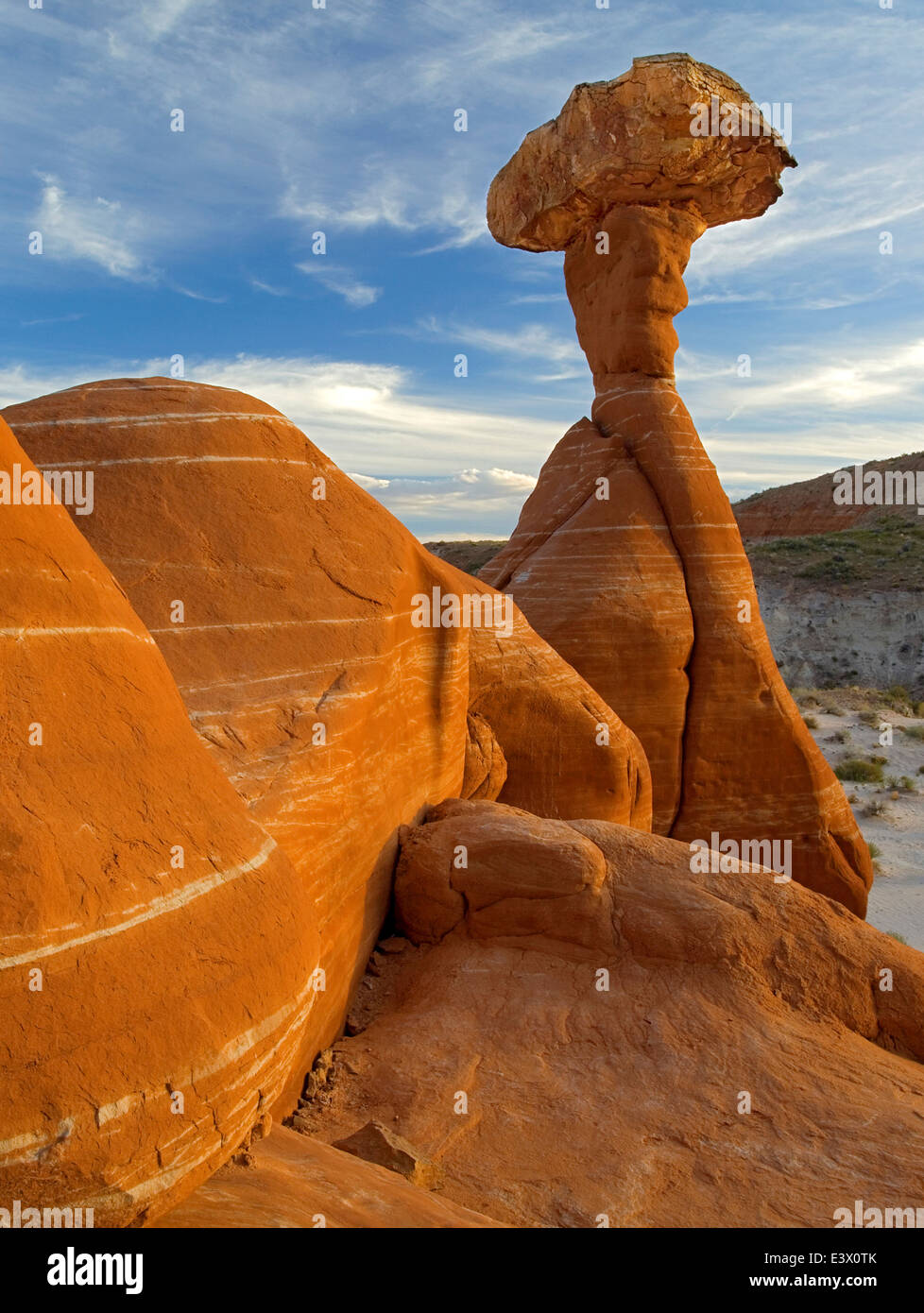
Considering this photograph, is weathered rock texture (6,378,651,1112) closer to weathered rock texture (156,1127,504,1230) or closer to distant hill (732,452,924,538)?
weathered rock texture (156,1127,504,1230)

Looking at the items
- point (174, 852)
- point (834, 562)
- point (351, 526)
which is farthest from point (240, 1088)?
point (834, 562)

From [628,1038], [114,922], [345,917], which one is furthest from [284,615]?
[628,1038]

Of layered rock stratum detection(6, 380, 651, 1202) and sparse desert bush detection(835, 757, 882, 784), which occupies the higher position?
layered rock stratum detection(6, 380, 651, 1202)

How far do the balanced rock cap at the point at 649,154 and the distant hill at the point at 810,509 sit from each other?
3949 centimetres

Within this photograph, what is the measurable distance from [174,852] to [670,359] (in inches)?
409

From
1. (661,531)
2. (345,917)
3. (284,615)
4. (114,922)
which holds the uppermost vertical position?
(661,531)

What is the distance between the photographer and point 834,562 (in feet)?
122

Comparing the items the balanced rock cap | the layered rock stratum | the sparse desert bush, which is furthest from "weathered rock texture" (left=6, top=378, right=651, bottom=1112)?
the sparse desert bush

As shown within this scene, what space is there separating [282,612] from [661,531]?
715 centimetres

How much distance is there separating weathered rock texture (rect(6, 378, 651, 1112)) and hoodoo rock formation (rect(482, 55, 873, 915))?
4.74m

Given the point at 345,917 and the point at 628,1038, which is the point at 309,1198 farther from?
the point at 628,1038

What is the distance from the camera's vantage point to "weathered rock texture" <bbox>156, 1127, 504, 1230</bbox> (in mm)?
2645

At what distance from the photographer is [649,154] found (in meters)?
10.8

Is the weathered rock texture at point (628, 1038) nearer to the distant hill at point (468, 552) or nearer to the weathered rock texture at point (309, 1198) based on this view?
the weathered rock texture at point (309, 1198)
